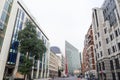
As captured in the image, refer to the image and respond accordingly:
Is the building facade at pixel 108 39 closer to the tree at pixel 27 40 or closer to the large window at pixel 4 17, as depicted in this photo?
the tree at pixel 27 40

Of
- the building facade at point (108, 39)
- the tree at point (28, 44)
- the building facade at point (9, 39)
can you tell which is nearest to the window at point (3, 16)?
the building facade at point (9, 39)

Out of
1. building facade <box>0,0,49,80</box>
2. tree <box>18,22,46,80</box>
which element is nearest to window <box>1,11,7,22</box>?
building facade <box>0,0,49,80</box>

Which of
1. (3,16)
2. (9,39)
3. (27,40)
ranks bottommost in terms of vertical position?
(27,40)

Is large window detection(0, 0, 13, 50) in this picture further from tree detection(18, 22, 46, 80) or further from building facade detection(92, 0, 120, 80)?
building facade detection(92, 0, 120, 80)

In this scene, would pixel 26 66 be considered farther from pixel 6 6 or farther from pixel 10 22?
pixel 6 6

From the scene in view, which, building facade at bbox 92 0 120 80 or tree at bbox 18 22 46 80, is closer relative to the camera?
tree at bbox 18 22 46 80

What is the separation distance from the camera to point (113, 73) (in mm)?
34250

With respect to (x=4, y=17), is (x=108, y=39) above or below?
below

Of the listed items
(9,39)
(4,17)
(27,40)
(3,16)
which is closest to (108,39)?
(27,40)

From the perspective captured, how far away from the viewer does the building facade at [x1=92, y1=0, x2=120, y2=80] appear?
106 ft

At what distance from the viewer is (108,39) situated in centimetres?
3769

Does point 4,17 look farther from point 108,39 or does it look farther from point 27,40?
point 108,39

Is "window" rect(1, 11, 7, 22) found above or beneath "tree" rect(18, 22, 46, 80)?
above

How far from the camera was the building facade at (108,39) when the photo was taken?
32375 millimetres
